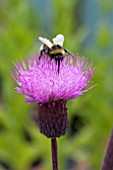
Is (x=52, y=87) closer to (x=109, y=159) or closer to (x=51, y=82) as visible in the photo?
(x=51, y=82)

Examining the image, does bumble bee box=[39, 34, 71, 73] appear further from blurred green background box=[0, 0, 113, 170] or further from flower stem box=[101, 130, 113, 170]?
blurred green background box=[0, 0, 113, 170]

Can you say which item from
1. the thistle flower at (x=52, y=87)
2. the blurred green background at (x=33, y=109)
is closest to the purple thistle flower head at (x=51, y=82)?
the thistle flower at (x=52, y=87)

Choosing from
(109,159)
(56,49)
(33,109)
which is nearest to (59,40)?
(56,49)

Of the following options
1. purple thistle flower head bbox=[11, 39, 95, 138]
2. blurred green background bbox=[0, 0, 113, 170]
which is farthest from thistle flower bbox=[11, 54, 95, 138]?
blurred green background bbox=[0, 0, 113, 170]

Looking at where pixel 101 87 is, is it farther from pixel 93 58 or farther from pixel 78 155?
pixel 78 155

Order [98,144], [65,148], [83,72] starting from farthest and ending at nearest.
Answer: [98,144]
[65,148]
[83,72]

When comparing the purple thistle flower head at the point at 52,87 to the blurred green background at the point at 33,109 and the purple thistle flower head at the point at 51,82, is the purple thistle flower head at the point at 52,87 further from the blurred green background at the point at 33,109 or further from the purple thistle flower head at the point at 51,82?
the blurred green background at the point at 33,109

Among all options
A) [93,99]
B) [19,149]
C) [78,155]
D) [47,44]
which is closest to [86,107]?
[93,99]

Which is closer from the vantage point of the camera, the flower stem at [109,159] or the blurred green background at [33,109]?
the flower stem at [109,159]
